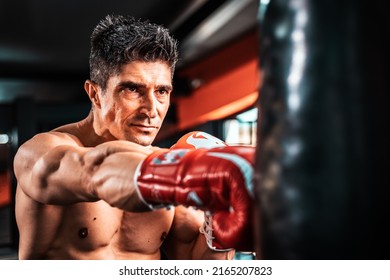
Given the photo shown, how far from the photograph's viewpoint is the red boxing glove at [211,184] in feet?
1.95

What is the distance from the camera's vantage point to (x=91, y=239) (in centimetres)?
108

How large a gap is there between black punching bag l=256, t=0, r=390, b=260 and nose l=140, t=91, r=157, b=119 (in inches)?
25.4

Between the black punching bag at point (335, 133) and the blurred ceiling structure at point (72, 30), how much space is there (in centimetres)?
227

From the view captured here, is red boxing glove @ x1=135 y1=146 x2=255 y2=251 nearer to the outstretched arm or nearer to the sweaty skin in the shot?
the outstretched arm

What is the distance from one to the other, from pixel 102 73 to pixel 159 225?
1.21 feet

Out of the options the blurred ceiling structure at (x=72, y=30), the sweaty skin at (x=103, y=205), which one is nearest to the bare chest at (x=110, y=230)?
the sweaty skin at (x=103, y=205)

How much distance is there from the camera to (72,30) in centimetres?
316

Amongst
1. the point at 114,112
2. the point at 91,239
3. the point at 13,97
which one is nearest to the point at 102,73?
the point at 114,112

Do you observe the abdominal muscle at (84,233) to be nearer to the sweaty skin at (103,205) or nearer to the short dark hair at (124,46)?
the sweaty skin at (103,205)

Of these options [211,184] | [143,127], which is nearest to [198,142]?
[143,127]

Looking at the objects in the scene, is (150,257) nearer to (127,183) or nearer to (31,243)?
(31,243)

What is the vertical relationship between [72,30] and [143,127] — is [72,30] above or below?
above

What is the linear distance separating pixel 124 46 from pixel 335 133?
28.5 inches

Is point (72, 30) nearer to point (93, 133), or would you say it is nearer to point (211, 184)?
point (93, 133)
